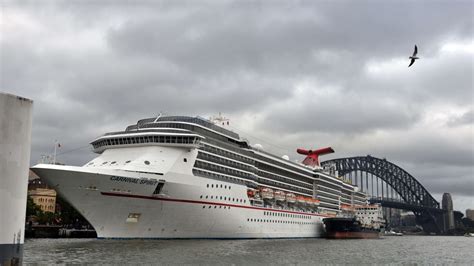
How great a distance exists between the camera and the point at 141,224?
132 ft

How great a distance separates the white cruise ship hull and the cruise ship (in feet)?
0.22

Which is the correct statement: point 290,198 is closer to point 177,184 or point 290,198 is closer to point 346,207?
point 177,184

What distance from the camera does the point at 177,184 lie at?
41.5m

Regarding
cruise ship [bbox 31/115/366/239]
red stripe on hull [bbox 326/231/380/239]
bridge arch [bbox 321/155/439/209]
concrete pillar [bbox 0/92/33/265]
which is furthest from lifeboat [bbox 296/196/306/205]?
bridge arch [bbox 321/155/439/209]

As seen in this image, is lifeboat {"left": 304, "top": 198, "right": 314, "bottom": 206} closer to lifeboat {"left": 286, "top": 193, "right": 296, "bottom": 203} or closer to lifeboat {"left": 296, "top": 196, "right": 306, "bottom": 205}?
lifeboat {"left": 296, "top": 196, "right": 306, "bottom": 205}

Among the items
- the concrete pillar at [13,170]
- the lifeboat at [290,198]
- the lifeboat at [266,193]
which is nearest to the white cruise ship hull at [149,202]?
the lifeboat at [266,193]

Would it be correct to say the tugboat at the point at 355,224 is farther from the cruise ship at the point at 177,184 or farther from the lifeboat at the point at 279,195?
the lifeboat at the point at 279,195

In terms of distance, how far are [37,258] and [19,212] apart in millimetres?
19376

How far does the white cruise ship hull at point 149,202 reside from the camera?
37625 millimetres

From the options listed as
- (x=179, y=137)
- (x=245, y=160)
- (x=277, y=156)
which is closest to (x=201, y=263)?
(x=179, y=137)

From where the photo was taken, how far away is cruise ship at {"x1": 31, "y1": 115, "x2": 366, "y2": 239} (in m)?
38.2

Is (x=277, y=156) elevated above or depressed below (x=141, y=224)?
above

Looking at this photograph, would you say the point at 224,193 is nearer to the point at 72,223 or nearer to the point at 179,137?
the point at 179,137

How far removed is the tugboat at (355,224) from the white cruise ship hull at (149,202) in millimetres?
27031
